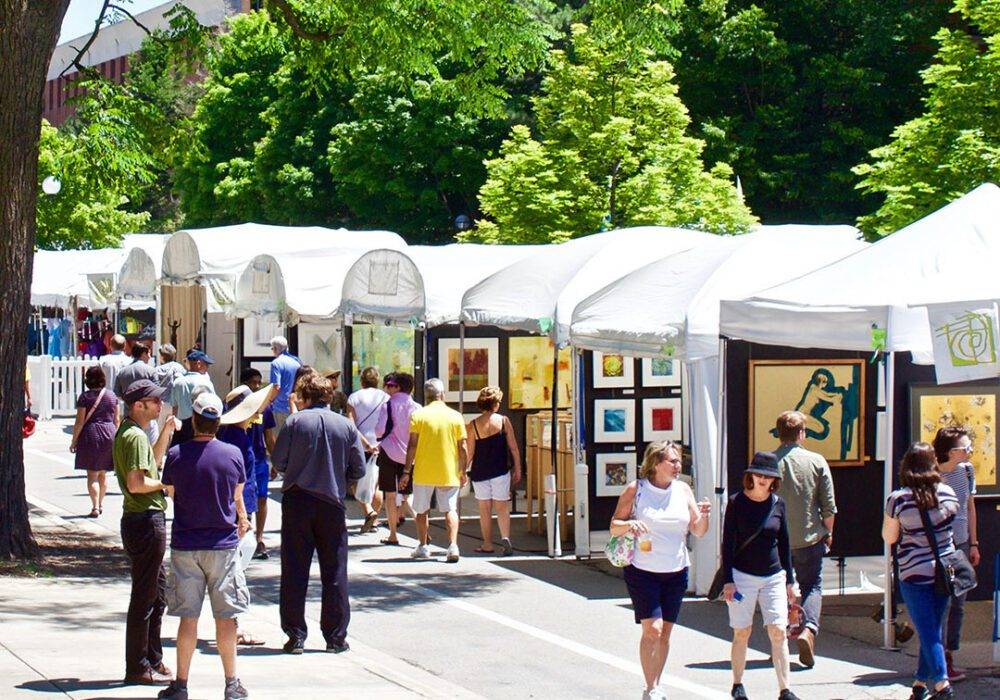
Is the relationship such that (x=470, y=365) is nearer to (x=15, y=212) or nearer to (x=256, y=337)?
(x=15, y=212)

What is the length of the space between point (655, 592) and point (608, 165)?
27.4 metres

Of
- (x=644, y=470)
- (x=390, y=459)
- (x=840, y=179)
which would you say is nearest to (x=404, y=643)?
(x=644, y=470)

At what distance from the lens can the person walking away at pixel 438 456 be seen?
15078 mm

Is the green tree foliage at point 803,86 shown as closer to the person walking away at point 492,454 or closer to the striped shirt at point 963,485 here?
the person walking away at point 492,454

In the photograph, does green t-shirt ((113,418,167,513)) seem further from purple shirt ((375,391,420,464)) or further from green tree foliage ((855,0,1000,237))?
green tree foliage ((855,0,1000,237))

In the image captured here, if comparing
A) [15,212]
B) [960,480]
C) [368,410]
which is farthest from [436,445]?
[960,480]

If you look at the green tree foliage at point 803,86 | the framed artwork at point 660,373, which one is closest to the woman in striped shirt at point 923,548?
the framed artwork at point 660,373

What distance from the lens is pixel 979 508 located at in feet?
39.0

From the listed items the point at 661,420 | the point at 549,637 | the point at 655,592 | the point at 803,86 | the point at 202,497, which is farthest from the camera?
the point at 803,86

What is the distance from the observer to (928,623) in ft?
30.2

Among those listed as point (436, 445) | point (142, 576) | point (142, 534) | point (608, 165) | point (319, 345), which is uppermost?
point (608, 165)

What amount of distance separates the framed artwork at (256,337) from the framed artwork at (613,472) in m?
10.6

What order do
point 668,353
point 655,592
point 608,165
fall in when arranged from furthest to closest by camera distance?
point 608,165 → point 668,353 → point 655,592

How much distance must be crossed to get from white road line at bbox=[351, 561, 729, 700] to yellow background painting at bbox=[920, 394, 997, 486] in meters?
3.05
